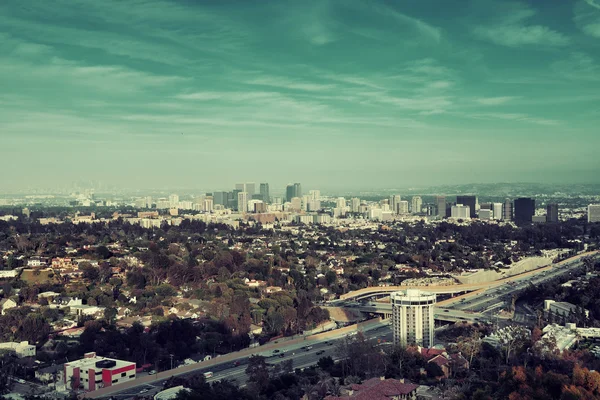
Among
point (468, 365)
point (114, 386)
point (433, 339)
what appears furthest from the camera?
point (433, 339)

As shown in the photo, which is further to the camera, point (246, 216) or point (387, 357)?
point (246, 216)

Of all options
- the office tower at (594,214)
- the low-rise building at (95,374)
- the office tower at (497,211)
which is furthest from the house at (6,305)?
the office tower at (497,211)

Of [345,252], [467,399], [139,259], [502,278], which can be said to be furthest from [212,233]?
[467,399]

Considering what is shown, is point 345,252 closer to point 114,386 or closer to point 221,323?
point 221,323

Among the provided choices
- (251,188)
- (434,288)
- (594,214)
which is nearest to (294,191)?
(251,188)

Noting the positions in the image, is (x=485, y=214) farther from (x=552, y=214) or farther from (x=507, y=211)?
(x=552, y=214)

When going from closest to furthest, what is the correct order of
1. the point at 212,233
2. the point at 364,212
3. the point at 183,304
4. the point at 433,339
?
the point at 433,339 < the point at 183,304 < the point at 212,233 < the point at 364,212
